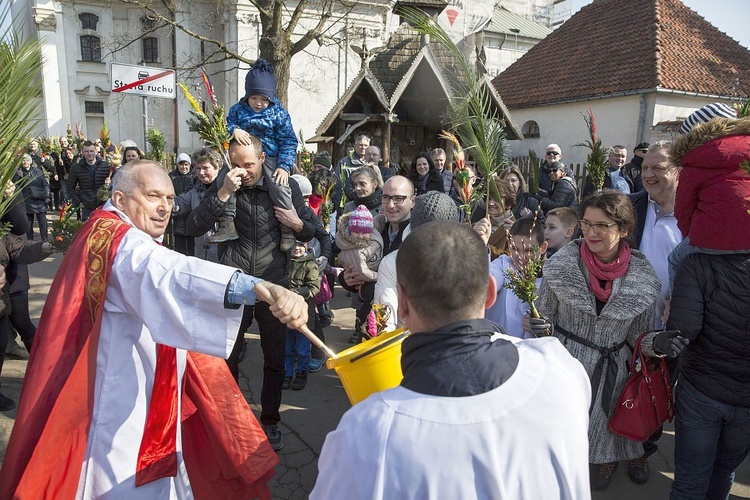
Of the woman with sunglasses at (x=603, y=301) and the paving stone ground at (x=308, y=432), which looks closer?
the woman with sunglasses at (x=603, y=301)

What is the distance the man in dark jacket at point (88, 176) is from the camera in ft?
31.5

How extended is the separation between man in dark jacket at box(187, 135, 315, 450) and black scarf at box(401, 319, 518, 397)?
2.42 meters

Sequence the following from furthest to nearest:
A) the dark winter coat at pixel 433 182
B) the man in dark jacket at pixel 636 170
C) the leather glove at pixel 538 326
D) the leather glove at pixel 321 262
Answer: the dark winter coat at pixel 433 182 → the man in dark jacket at pixel 636 170 → the leather glove at pixel 321 262 → the leather glove at pixel 538 326

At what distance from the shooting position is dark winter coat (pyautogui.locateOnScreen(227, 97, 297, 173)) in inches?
179

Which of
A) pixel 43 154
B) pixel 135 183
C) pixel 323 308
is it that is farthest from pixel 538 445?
pixel 43 154

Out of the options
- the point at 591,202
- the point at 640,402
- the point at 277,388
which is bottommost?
the point at 277,388

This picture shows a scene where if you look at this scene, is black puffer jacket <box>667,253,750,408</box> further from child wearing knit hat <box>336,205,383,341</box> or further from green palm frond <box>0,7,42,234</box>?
green palm frond <box>0,7,42,234</box>

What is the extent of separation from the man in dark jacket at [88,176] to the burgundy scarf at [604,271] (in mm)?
9058

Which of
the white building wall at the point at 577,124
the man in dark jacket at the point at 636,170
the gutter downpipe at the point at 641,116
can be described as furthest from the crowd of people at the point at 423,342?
the gutter downpipe at the point at 641,116

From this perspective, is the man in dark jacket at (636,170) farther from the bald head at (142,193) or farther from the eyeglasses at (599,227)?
the bald head at (142,193)

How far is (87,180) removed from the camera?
9.64 meters

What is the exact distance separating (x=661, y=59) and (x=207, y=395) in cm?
1811

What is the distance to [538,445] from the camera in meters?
1.22

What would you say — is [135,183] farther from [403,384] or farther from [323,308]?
[323,308]
